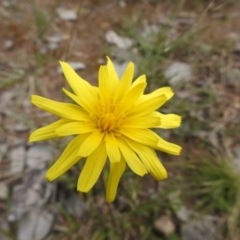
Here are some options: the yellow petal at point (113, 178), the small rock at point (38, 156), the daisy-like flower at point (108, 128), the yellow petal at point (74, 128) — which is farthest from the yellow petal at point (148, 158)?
the small rock at point (38, 156)

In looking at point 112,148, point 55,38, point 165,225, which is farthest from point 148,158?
point 55,38

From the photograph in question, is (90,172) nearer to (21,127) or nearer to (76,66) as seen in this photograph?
(21,127)

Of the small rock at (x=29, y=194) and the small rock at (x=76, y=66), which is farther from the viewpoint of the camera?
the small rock at (x=76, y=66)

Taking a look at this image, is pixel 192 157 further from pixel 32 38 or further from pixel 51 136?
pixel 32 38

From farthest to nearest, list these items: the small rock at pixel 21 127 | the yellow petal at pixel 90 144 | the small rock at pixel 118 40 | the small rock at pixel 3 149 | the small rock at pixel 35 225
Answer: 1. the small rock at pixel 118 40
2. the small rock at pixel 21 127
3. the small rock at pixel 3 149
4. the small rock at pixel 35 225
5. the yellow petal at pixel 90 144

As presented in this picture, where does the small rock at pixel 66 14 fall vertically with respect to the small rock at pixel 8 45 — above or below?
above

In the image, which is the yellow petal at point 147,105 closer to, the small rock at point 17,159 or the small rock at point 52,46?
the small rock at point 17,159

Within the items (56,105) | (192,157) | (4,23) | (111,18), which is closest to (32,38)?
(4,23)
